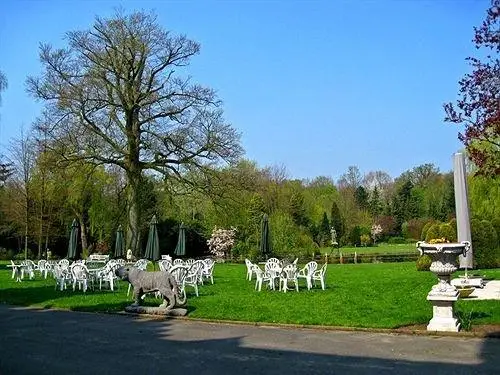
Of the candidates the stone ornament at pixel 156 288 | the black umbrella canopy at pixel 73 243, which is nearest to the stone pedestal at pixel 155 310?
the stone ornament at pixel 156 288

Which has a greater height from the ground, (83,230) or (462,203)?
(83,230)

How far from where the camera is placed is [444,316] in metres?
9.58

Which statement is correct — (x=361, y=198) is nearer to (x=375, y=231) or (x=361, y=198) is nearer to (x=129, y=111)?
(x=375, y=231)

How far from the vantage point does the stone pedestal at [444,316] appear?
9430 millimetres

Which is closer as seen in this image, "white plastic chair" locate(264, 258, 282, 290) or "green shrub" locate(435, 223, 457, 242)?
"white plastic chair" locate(264, 258, 282, 290)

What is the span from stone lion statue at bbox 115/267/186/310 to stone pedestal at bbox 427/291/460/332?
5613 mm

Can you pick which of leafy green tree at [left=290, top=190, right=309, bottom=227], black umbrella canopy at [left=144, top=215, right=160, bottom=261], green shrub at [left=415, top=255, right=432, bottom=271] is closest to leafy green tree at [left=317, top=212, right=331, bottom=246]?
leafy green tree at [left=290, top=190, right=309, bottom=227]

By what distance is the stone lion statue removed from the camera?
12.5 m

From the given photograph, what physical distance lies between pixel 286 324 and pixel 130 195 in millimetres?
19988

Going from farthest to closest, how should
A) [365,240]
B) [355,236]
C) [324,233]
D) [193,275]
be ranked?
[355,236] < [365,240] < [324,233] < [193,275]

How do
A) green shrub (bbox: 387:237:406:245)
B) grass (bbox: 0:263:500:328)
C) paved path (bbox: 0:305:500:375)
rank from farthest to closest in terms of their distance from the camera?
green shrub (bbox: 387:237:406:245)
grass (bbox: 0:263:500:328)
paved path (bbox: 0:305:500:375)

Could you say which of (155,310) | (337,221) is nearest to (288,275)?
(155,310)

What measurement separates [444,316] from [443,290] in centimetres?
44

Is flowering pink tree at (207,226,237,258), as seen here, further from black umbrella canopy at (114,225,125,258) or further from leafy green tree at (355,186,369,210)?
leafy green tree at (355,186,369,210)
